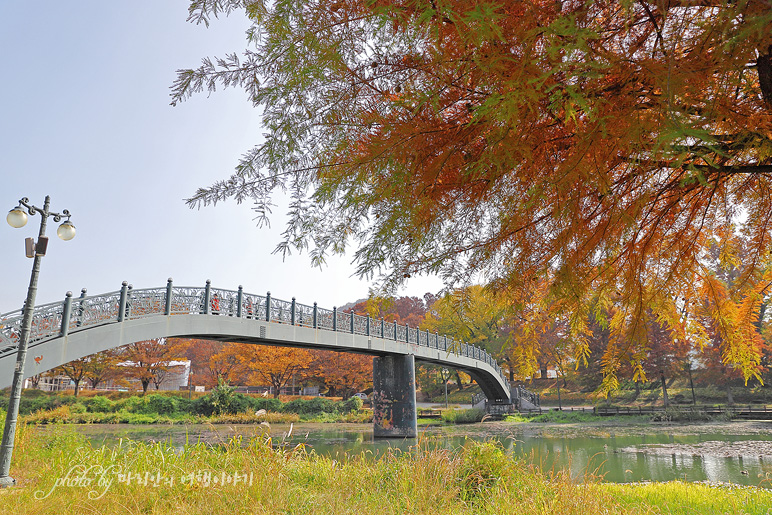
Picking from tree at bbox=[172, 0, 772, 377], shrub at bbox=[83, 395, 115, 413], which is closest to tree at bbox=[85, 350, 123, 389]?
shrub at bbox=[83, 395, 115, 413]

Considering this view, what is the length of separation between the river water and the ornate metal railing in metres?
2.90

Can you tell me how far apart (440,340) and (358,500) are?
23.0 meters

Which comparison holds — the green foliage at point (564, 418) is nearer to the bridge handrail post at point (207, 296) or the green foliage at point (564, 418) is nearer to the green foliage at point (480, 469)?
the bridge handrail post at point (207, 296)

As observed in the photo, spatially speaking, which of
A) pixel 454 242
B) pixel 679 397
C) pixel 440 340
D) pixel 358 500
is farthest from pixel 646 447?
pixel 679 397

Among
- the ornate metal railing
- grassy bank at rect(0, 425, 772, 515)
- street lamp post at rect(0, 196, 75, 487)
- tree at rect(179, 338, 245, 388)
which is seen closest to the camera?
grassy bank at rect(0, 425, 772, 515)

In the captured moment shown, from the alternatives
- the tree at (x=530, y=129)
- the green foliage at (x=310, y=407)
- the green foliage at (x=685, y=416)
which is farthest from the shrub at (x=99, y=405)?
the green foliage at (x=685, y=416)

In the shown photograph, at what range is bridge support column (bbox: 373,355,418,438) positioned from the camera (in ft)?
70.2

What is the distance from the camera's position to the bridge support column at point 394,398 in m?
21.4

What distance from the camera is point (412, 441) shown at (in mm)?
19797

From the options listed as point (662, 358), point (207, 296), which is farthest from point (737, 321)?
point (662, 358)

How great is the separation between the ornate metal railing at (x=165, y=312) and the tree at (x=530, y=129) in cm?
110

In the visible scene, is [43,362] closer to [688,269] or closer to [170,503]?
[170,503]

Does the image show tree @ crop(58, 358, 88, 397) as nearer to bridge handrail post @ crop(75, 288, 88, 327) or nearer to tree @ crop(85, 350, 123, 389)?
tree @ crop(85, 350, 123, 389)

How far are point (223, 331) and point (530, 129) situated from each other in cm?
1391
